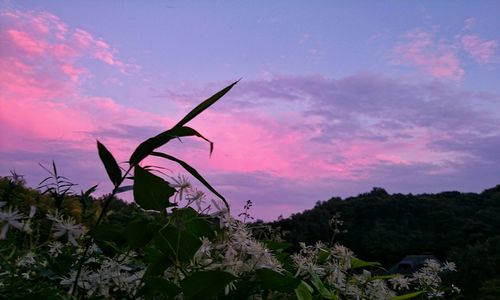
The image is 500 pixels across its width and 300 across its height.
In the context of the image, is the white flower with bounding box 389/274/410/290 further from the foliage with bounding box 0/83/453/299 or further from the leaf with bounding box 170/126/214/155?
the leaf with bounding box 170/126/214/155

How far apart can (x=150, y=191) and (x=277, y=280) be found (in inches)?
13.3

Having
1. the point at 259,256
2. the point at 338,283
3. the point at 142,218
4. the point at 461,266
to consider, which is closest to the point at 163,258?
the point at 142,218

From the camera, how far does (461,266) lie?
1543cm

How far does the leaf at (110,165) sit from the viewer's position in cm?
107

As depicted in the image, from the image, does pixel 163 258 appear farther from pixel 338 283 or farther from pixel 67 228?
pixel 338 283

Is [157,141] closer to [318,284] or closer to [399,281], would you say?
[318,284]

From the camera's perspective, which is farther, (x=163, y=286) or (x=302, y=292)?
(x=302, y=292)

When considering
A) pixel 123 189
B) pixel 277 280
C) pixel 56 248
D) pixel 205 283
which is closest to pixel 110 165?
pixel 123 189

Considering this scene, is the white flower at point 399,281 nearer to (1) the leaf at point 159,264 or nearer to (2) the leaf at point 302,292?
(2) the leaf at point 302,292

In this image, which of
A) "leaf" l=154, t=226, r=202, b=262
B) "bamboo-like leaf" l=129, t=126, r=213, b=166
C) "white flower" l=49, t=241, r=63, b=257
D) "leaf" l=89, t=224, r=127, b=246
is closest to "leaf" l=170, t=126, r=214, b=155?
"bamboo-like leaf" l=129, t=126, r=213, b=166

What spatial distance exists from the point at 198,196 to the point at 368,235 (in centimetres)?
1352

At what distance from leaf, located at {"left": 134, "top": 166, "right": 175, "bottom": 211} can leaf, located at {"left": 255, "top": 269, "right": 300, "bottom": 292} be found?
0.86 feet

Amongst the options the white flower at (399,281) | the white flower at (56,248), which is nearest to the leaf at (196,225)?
the white flower at (56,248)

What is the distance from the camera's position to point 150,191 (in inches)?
43.0
